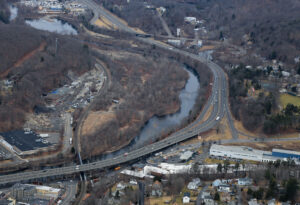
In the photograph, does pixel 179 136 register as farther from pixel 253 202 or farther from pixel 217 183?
pixel 253 202

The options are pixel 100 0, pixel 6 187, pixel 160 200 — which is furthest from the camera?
pixel 100 0

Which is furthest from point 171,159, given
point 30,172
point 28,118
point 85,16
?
point 85,16

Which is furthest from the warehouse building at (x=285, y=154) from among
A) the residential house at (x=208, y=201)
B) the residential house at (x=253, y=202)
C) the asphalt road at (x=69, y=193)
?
the asphalt road at (x=69, y=193)

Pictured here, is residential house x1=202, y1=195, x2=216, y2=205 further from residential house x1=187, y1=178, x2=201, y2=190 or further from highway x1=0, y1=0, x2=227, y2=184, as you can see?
highway x1=0, y1=0, x2=227, y2=184

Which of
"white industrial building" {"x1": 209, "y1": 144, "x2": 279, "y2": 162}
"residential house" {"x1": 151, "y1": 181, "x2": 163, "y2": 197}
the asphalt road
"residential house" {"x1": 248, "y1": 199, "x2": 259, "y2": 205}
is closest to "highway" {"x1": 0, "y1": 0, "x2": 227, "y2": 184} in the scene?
the asphalt road

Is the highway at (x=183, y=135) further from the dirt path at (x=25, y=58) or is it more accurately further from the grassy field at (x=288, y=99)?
the dirt path at (x=25, y=58)

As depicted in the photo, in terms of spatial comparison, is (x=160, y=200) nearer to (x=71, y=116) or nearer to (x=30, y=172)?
(x=30, y=172)
